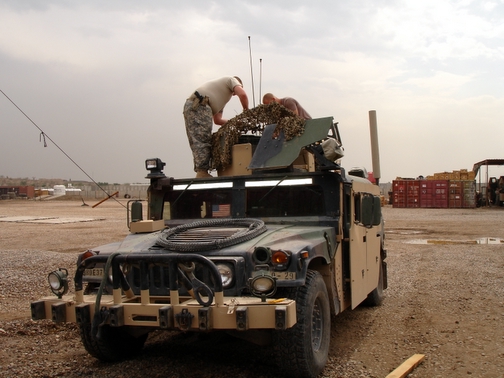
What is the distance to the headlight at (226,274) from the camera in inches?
178

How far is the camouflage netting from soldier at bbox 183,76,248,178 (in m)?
0.14

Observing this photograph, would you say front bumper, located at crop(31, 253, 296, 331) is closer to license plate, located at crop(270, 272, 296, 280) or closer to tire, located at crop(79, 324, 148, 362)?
license plate, located at crop(270, 272, 296, 280)

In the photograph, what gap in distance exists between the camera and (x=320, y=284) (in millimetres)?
4820

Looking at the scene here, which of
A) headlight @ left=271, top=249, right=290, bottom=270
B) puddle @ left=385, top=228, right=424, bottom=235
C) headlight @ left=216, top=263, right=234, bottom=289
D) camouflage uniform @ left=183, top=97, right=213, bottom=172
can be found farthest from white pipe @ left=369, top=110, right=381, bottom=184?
puddle @ left=385, top=228, right=424, bottom=235

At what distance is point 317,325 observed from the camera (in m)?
4.85

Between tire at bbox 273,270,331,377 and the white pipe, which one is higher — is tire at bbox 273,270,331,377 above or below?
below

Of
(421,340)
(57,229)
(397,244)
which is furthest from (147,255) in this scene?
(57,229)

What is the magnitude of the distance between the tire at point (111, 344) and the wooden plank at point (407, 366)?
2.39 m

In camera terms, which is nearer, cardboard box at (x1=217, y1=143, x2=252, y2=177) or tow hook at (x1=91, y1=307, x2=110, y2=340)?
tow hook at (x1=91, y1=307, x2=110, y2=340)

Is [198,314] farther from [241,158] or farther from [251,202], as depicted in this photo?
[241,158]

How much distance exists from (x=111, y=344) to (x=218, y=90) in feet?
12.4

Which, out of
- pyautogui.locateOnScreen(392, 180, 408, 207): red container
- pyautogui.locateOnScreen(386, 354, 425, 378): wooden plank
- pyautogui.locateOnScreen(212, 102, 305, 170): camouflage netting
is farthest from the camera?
pyautogui.locateOnScreen(392, 180, 408, 207): red container

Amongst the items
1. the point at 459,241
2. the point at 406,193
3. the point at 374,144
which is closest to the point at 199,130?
the point at 374,144

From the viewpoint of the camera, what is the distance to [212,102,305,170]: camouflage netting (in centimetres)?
694
